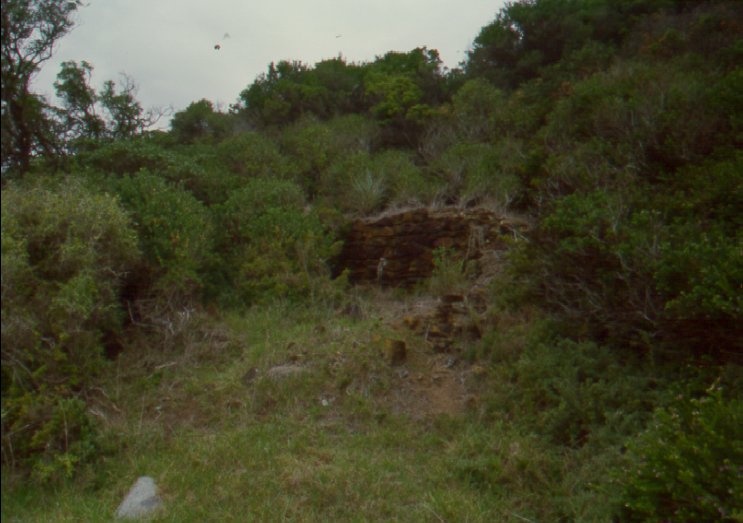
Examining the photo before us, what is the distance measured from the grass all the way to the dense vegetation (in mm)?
49

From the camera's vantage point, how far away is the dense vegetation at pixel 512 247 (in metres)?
7.19

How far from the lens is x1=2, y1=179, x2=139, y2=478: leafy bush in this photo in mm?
8195

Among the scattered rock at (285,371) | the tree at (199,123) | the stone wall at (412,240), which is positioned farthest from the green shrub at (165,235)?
the tree at (199,123)

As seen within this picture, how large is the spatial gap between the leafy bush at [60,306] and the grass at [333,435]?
0.33 meters

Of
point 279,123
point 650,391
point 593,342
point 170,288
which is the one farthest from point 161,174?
point 650,391

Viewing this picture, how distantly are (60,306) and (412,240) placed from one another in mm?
5779

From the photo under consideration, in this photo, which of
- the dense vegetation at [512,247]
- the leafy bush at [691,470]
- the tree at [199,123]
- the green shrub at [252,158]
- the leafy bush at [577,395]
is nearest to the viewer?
the leafy bush at [691,470]

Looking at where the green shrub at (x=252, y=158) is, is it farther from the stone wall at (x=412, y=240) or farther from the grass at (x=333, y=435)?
the grass at (x=333, y=435)

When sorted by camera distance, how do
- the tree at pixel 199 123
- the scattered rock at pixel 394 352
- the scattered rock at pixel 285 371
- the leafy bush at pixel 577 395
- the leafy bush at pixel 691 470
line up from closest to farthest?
the leafy bush at pixel 691 470
the leafy bush at pixel 577 395
the scattered rock at pixel 285 371
the scattered rock at pixel 394 352
the tree at pixel 199 123

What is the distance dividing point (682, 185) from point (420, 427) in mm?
4426

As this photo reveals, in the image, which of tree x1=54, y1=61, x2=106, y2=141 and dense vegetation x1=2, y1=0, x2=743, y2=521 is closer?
dense vegetation x1=2, y1=0, x2=743, y2=521

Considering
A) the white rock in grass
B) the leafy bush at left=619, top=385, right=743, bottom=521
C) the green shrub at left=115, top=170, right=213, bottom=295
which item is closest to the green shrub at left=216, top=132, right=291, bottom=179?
the green shrub at left=115, top=170, right=213, bottom=295

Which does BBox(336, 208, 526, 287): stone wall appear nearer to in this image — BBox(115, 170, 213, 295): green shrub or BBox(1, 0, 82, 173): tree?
BBox(115, 170, 213, 295): green shrub

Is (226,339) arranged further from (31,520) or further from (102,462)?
(31,520)
